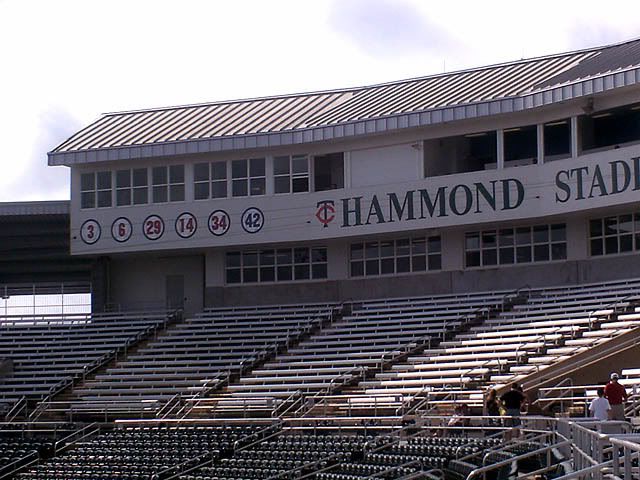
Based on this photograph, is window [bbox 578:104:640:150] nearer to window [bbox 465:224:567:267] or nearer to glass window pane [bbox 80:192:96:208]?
window [bbox 465:224:567:267]

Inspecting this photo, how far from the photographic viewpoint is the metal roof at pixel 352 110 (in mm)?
32281

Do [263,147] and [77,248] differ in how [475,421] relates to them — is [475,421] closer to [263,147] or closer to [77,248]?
[263,147]

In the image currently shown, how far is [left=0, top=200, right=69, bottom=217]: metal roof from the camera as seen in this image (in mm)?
38844

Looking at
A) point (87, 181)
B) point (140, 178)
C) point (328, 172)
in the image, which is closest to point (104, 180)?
point (87, 181)

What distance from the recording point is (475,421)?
23609 mm

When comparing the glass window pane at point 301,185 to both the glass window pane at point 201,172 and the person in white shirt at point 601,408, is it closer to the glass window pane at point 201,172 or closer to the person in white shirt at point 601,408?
the glass window pane at point 201,172

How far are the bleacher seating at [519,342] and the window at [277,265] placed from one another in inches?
270

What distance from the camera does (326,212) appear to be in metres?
35.5

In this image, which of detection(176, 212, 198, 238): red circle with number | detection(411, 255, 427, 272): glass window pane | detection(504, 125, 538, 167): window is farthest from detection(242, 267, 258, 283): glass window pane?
detection(504, 125, 538, 167): window

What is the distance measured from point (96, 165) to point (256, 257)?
5.13 meters

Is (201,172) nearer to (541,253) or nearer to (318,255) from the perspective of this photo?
(318,255)

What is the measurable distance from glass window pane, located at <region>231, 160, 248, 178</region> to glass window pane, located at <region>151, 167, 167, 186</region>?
2016mm

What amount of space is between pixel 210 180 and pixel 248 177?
110 cm

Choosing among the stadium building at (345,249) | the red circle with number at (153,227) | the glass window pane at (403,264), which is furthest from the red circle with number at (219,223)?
the glass window pane at (403,264)
